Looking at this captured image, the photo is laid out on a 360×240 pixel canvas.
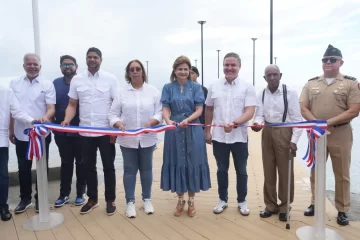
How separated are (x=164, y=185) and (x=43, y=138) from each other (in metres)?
1.42

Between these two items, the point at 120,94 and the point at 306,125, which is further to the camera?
the point at 120,94

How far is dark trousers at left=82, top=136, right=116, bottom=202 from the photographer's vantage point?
367 cm

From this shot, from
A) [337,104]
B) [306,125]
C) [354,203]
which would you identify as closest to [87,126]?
[306,125]

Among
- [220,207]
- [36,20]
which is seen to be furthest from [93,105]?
[36,20]

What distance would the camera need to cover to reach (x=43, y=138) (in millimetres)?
3500

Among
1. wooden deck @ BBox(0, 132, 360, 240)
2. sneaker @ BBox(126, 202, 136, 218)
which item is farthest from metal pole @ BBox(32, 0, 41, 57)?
sneaker @ BBox(126, 202, 136, 218)

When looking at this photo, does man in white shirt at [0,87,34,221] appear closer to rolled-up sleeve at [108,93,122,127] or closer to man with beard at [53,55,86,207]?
man with beard at [53,55,86,207]

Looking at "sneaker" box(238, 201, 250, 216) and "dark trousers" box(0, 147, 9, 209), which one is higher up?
"dark trousers" box(0, 147, 9, 209)

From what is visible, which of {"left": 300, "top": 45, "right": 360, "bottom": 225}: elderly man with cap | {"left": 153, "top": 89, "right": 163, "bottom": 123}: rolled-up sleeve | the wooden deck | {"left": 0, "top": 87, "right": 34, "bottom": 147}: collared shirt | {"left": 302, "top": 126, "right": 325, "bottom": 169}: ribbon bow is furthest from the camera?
{"left": 153, "top": 89, "right": 163, "bottom": 123}: rolled-up sleeve

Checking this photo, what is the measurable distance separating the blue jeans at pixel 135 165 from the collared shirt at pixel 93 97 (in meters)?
0.42

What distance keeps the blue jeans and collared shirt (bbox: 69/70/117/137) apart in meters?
0.42

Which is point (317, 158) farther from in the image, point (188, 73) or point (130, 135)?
point (130, 135)

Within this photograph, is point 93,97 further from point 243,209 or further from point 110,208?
point 243,209

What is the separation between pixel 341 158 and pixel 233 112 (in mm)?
1215
